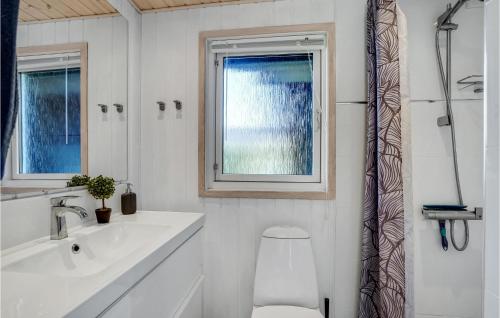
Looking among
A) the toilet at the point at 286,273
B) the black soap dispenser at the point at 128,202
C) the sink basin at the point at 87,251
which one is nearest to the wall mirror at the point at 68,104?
the black soap dispenser at the point at 128,202

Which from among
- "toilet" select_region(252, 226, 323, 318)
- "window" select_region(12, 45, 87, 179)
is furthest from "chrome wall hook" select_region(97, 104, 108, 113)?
"toilet" select_region(252, 226, 323, 318)

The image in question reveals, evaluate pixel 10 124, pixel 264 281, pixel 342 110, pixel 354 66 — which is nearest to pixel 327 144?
pixel 342 110

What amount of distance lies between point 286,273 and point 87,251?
98 cm

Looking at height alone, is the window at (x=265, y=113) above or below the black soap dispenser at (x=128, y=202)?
above

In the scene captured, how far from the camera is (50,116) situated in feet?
3.59

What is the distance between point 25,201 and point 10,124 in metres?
0.54

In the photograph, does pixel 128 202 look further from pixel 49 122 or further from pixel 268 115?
pixel 268 115

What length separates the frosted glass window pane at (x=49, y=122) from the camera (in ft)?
3.23

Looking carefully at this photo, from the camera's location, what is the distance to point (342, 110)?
1533 mm

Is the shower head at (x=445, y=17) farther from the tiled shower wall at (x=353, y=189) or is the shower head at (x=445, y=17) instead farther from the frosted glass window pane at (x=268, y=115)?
the frosted glass window pane at (x=268, y=115)

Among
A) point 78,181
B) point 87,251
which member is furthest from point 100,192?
point 87,251

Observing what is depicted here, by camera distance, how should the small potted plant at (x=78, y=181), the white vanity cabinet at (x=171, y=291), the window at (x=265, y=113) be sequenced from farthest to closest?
the window at (x=265, y=113) < the small potted plant at (x=78, y=181) < the white vanity cabinet at (x=171, y=291)

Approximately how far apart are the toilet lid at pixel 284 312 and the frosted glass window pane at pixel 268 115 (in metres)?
0.76

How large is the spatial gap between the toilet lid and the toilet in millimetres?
12
